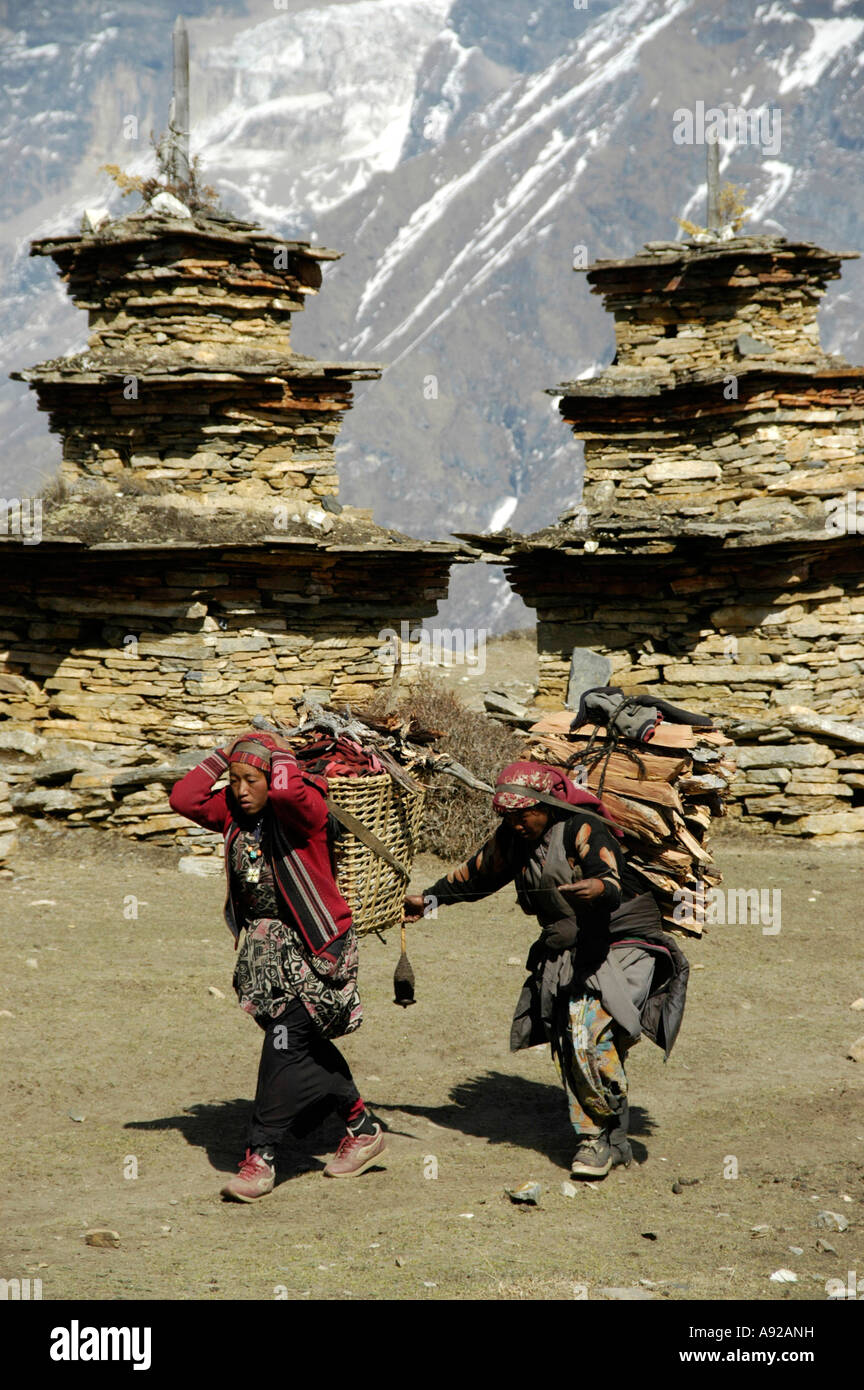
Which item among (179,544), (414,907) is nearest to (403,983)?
(414,907)

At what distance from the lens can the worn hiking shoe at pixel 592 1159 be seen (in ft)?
17.8

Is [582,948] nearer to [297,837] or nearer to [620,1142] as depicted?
[620,1142]

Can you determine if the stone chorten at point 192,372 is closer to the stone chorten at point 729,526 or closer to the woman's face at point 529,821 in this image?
the stone chorten at point 729,526

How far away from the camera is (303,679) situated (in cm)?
1240

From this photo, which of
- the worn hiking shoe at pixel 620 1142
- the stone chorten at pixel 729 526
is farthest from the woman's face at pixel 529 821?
the stone chorten at pixel 729 526

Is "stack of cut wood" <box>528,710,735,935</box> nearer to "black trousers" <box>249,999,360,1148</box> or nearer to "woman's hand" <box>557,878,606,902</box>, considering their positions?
"woman's hand" <box>557,878,606,902</box>

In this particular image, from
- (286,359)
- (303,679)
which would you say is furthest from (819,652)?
(286,359)

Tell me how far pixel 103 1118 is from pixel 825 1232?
3.10 m

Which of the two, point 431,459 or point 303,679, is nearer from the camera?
point 303,679

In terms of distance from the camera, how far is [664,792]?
570 cm

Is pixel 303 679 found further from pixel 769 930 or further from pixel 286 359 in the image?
pixel 769 930

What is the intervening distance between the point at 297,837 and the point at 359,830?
0.28 m

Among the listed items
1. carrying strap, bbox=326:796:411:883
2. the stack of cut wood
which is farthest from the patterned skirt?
the stack of cut wood

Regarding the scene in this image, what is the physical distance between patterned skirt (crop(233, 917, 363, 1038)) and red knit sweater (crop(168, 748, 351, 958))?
7 cm
